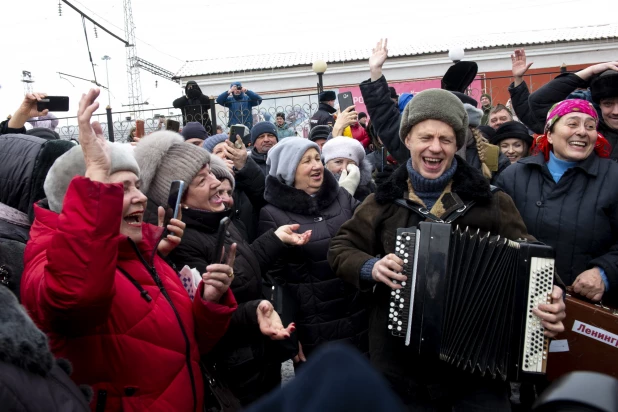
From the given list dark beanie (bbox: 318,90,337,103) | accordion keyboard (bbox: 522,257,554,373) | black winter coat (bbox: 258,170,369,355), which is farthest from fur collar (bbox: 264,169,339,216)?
dark beanie (bbox: 318,90,337,103)

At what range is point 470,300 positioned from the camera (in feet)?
8.96

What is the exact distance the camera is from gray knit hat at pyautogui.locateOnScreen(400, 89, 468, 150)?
9.92ft

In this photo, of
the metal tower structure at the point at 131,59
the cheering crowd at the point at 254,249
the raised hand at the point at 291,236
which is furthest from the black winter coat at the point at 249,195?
the metal tower structure at the point at 131,59

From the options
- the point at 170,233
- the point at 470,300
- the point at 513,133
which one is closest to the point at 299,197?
the point at 170,233

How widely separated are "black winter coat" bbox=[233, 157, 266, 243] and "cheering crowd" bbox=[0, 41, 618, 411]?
14 millimetres

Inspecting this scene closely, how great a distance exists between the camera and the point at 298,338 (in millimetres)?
3768

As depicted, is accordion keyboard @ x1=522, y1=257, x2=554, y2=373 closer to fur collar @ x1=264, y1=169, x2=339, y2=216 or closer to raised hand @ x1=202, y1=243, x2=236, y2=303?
raised hand @ x1=202, y1=243, x2=236, y2=303

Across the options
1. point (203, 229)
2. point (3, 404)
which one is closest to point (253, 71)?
point (203, 229)

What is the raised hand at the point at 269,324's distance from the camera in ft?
9.53

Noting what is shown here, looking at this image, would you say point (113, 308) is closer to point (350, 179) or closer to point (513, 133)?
point (350, 179)

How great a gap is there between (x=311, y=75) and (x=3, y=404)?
22.7 m

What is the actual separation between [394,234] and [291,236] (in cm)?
75

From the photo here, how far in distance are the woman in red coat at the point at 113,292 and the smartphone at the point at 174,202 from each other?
0.26 feet

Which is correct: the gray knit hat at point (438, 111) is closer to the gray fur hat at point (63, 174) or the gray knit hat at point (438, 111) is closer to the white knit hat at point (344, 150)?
the gray fur hat at point (63, 174)
